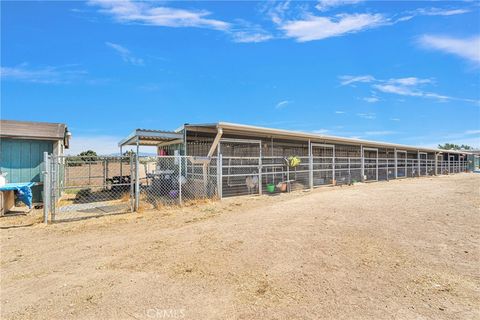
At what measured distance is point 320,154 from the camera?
57.3ft

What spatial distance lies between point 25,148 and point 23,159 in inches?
15.8

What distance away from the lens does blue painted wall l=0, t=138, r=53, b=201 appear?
1009 cm

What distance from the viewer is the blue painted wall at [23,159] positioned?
10.1 metres

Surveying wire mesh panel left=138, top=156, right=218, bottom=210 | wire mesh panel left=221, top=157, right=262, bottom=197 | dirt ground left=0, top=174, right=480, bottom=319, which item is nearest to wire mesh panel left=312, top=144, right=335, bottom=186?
wire mesh panel left=221, top=157, right=262, bottom=197

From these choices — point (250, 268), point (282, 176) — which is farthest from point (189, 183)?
point (250, 268)

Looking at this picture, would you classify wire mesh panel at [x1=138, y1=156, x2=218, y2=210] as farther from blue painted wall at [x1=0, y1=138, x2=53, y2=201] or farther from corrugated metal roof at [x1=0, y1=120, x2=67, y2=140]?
blue painted wall at [x1=0, y1=138, x2=53, y2=201]

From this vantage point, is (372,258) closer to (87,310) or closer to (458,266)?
(458,266)

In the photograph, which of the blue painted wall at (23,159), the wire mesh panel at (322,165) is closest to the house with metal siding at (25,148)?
the blue painted wall at (23,159)

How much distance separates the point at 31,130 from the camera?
1049 centimetres

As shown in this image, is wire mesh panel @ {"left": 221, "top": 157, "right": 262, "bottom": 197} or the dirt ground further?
wire mesh panel @ {"left": 221, "top": 157, "right": 262, "bottom": 197}

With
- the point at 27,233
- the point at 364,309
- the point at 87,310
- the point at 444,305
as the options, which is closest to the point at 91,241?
the point at 27,233

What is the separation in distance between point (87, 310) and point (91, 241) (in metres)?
2.95

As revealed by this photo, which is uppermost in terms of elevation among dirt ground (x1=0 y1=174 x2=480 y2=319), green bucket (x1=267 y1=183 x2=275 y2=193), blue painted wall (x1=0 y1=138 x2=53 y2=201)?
blue painted wall (x1=0 y1=138 x2=53 y2=201)

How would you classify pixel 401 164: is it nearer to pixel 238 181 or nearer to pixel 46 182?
pixel 238 181
